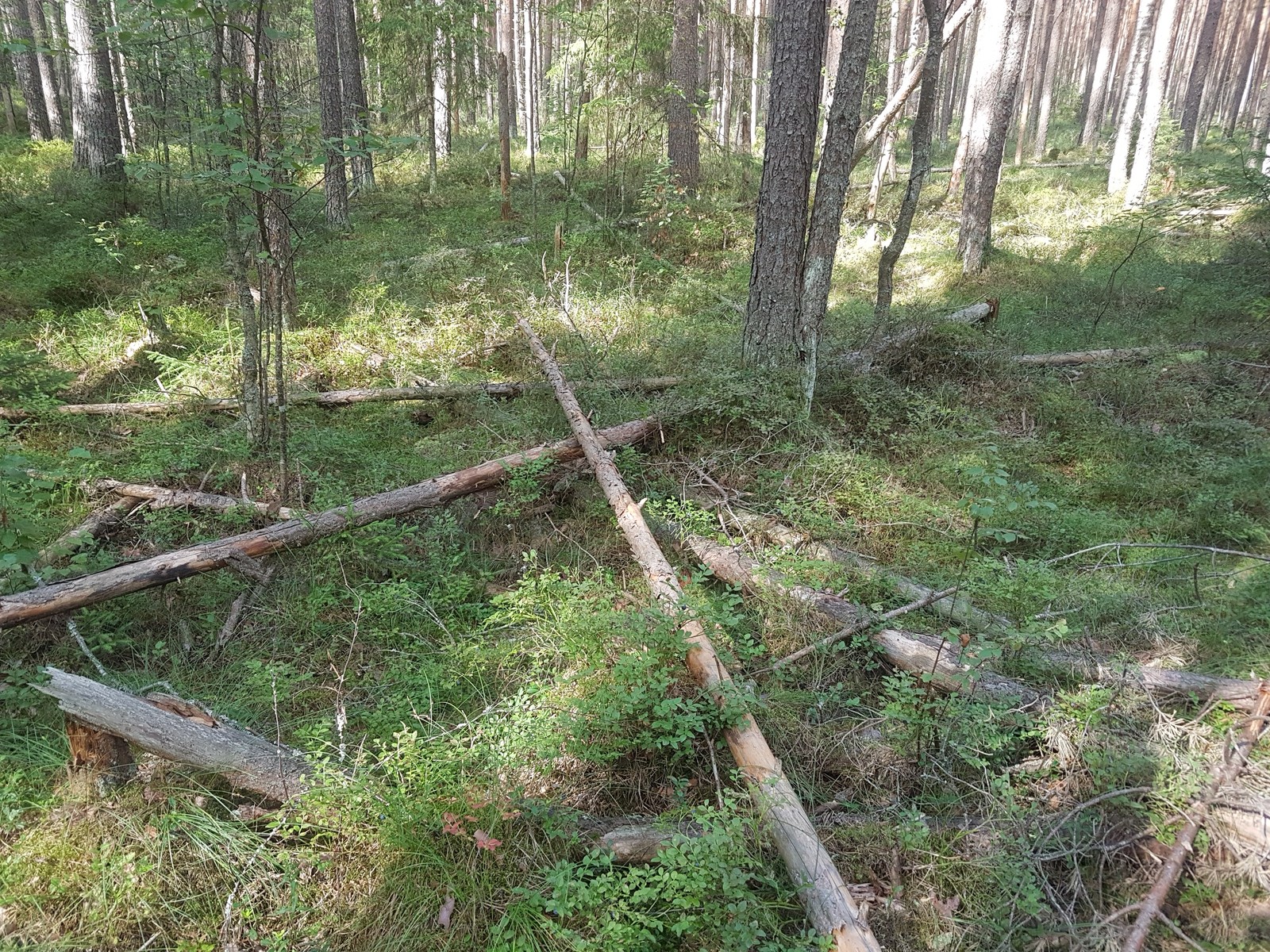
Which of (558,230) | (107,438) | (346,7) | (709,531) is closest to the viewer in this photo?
(709,531)

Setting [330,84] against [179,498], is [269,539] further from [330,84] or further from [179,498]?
[330,84]

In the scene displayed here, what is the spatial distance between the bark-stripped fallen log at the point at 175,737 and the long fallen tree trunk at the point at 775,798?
6.11ft

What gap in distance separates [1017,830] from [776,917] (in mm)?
1027

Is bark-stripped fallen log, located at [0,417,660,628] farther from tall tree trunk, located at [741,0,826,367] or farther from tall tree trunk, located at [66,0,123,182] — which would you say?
tall tree trunk, located at [66,0,123,182]

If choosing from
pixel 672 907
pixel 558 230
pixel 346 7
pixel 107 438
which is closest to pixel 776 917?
pixel 672 907

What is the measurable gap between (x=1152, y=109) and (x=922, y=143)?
1121 cm

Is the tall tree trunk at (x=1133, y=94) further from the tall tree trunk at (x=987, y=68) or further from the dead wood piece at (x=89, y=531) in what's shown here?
the dead wood piece at (x=89, y=531)

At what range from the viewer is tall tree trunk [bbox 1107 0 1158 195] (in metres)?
15.1

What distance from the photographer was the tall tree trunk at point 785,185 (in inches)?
230

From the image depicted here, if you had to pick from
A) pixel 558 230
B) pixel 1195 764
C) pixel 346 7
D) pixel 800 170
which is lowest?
pixel 1195 764

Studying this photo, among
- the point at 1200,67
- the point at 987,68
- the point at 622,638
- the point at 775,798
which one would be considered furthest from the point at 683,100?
the point at 1200,67

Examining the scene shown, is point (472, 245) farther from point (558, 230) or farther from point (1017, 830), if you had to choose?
point (1017, 830)

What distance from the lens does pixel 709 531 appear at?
4664 mm

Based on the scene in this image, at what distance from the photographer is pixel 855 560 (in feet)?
14.1
